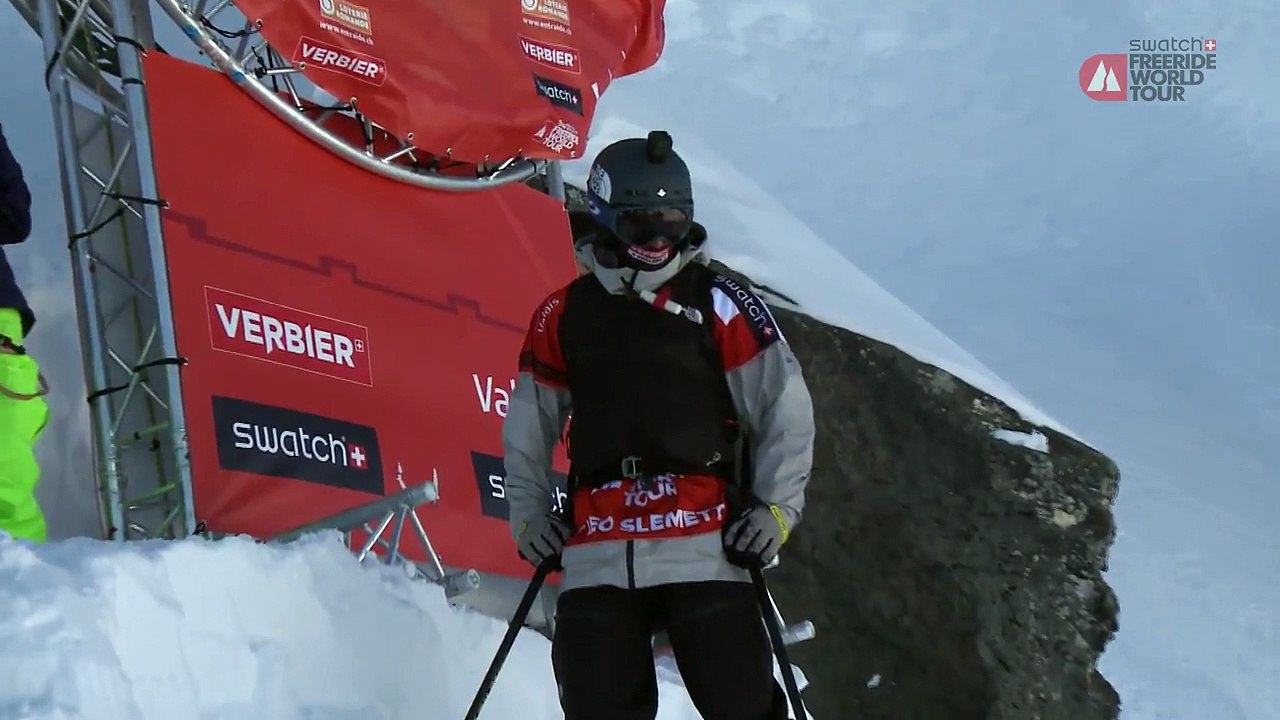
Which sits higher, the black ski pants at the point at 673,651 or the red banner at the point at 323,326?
the red banner at the point at 323,326

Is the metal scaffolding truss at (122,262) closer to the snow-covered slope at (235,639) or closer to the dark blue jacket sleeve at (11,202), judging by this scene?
the dark blue jacket sleeve at (11,202)

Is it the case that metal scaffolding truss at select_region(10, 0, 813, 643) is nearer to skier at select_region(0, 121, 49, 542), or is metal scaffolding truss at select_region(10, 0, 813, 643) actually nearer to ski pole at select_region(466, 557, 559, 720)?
skier at select_region(0, 121, 49, 542)

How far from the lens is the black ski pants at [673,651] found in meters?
2.98

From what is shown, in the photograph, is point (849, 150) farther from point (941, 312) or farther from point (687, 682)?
point (687, 682)

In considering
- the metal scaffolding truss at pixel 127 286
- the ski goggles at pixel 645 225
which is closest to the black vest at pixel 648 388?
the ski goggles at pixel 645 225

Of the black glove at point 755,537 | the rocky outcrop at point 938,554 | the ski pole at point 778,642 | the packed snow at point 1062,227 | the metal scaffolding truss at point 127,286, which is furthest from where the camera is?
the packed snow at point 1062,227

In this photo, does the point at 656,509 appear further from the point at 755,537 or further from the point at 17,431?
the point at 17,431

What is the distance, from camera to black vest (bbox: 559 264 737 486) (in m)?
3.11

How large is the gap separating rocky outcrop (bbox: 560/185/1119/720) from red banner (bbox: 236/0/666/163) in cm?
272

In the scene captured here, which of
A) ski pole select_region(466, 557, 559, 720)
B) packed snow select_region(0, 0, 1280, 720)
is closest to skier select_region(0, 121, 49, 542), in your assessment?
ski pole select_region(466, 557, 559, 720)

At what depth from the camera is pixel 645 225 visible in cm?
317

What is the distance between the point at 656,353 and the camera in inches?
123

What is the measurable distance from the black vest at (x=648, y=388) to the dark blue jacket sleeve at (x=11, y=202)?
1994mm

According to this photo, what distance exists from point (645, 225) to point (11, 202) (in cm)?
218
